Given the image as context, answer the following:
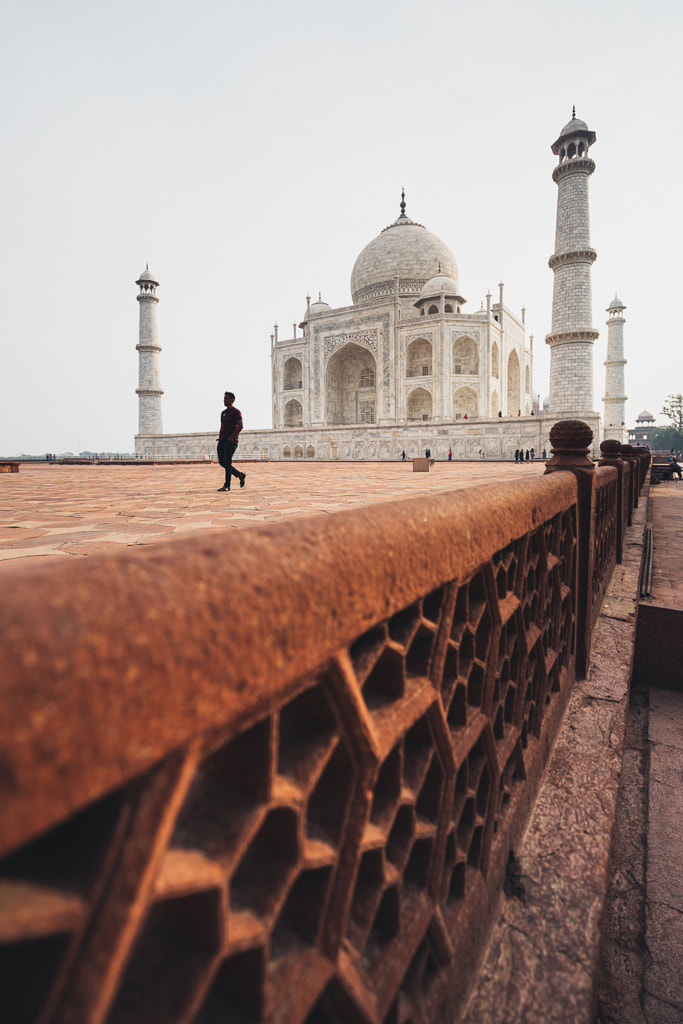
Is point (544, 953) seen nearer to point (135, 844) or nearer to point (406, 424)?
point (135, 844)

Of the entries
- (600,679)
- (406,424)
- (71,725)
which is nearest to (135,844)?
(71,725)

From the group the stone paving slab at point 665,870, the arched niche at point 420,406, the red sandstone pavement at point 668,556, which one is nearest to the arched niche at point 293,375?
the arched niche at point 420,406

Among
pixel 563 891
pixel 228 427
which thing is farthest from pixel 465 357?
pixel 563 891

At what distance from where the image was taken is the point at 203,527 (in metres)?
2.30

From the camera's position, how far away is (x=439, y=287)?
24.7 m

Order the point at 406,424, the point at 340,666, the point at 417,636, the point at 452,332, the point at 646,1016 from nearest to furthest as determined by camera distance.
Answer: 1. the point at 340,666
2. the point at 417,636
3. the point at 646,1016
4. the point at 406,424
5. the point at 452,332

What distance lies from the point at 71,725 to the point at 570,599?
6.78ft

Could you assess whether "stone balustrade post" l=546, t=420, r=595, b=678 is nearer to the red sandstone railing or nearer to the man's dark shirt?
the red sandstone railing

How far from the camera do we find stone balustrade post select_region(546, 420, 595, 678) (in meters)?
2.12

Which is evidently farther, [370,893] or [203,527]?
[203,527]

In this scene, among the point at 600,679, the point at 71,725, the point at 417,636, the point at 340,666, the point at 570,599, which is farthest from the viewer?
the point at 600,679

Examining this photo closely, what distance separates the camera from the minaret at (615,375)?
26.3 metres

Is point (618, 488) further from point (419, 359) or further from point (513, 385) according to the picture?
point (513, 385)

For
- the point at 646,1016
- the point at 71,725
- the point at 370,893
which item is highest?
the point at 71,725
